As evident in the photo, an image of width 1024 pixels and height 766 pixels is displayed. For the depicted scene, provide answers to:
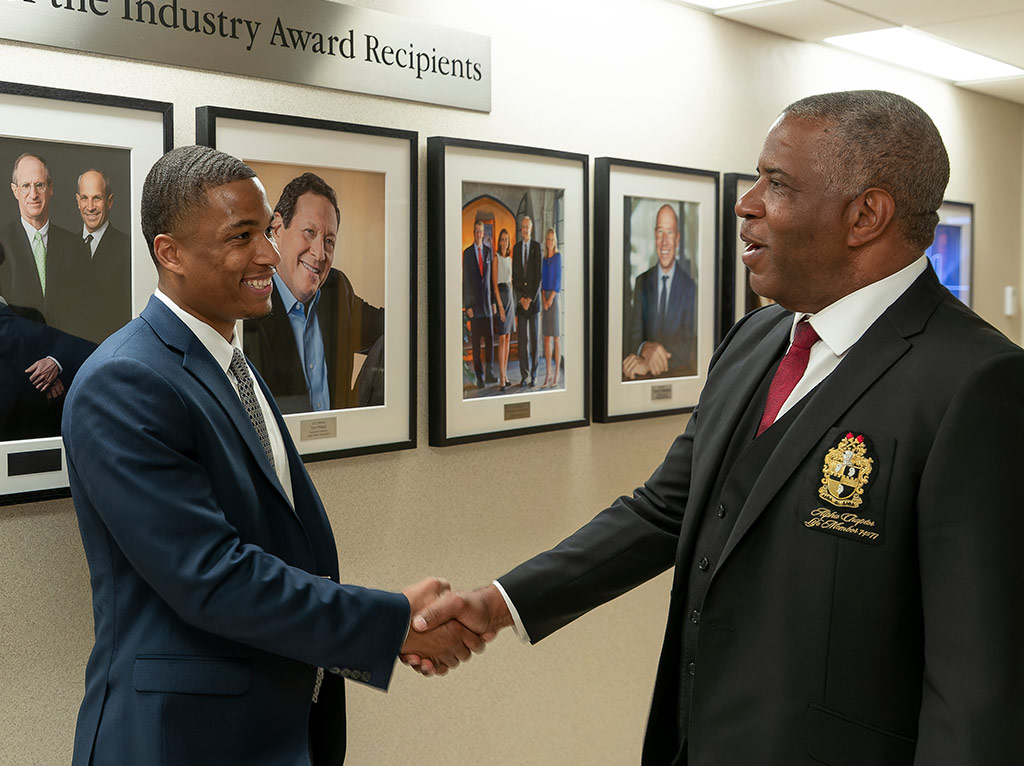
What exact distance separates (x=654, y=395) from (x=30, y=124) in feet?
7.75

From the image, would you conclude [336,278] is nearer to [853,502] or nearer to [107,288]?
[107,288]

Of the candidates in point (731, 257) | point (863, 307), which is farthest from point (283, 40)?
point (731, 257)

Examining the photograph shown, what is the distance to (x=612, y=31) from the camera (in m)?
3.62

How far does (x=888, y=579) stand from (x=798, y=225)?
2.19 ft

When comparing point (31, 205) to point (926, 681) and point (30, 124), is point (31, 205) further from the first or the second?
point (926, 681)

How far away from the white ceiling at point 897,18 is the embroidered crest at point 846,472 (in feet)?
8.40

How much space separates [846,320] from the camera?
193 centimetres

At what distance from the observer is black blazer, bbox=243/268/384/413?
106 inches

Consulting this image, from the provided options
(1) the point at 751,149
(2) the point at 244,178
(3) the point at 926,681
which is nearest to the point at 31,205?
(2) the point at 244,178

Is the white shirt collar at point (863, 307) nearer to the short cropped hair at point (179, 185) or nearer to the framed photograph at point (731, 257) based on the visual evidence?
the short cropped hair at point (179, 185)

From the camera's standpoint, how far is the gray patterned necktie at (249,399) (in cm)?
216

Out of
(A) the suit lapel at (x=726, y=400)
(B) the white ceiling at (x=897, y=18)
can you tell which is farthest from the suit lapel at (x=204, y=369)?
(B) the white ceiling at (x=897, y=18)

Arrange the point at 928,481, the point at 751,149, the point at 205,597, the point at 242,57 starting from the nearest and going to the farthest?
1. the point at 928,481
2. the point at 205,597
3. the point at 242,57
4. the point at 751,149

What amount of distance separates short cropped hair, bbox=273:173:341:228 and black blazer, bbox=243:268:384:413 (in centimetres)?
20
